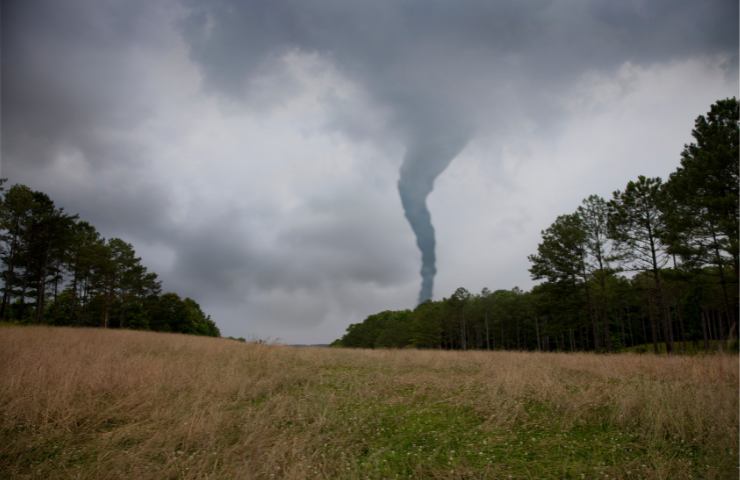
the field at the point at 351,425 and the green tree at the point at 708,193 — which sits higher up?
the green tree at the point at 708,193

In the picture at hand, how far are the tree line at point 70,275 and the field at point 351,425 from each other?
23.7 meters

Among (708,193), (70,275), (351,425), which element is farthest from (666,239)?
(70,275)

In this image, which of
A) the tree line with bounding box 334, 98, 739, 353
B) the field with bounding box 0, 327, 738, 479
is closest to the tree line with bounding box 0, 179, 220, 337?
the field with bounding box 0, 327, 738, 479

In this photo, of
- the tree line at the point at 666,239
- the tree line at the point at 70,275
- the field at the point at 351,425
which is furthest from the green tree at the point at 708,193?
the tree line at the point at 70,275

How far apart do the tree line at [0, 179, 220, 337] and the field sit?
23679 millimetres

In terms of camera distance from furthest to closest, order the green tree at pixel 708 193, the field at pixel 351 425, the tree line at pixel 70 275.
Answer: the tree line at pixel 70 275 < the green tree at pixel 708 193 < the field at pixel 351 425

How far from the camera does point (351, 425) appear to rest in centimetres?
572

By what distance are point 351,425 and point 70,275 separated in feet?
151

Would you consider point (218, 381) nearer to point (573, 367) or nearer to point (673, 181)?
point (573, 367)

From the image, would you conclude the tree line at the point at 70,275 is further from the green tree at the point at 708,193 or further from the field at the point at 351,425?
the green tree at the point at 708,193

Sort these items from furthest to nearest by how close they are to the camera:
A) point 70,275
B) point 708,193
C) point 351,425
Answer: point 70,275 < point 708,193 < point 351,425

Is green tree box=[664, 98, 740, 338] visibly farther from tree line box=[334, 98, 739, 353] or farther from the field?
the field

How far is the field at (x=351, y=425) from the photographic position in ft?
14.0

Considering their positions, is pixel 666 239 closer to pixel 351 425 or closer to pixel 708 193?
pixel 708 193
